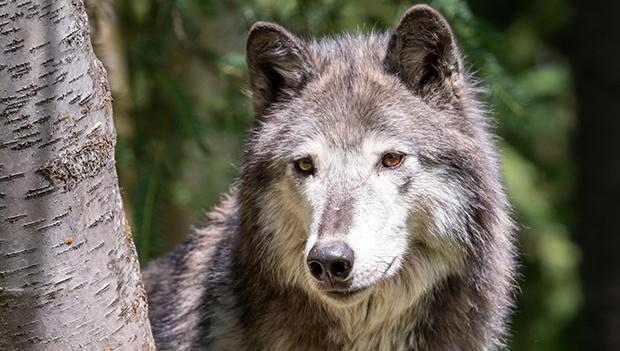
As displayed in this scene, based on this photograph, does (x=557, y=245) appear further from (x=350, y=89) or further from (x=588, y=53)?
(x=350, y=89)

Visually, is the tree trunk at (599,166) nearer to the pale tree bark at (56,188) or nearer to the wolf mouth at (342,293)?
the wolf mouth at (342,293)

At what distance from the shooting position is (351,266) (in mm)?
3668

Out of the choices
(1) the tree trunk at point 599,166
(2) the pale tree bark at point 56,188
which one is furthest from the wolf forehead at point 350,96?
(1) the tree trunk at point 599,166

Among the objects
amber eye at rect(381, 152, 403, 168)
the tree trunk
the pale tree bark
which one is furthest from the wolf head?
the tree trunk

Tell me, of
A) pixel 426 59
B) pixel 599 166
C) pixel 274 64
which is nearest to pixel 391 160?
pixel 426 59

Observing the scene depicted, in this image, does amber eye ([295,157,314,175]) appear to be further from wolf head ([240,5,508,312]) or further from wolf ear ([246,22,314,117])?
wolf ear ([246,22,314,117])

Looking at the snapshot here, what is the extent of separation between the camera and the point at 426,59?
4.27 metres

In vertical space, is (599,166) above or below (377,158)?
below

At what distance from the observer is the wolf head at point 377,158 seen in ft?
13.0

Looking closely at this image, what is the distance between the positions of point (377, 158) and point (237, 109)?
8.18 feet

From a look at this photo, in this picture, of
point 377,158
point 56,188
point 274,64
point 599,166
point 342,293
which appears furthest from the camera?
→ point 599,166

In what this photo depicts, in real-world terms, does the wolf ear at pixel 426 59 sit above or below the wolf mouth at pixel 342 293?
above

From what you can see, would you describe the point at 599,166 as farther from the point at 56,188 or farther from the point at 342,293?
the point at 56,188

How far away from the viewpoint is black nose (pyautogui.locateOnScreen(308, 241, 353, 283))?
361 centimetres
